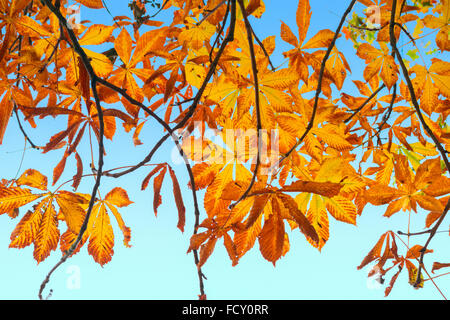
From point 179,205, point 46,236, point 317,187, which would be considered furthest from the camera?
point 46,236

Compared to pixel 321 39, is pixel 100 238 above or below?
below

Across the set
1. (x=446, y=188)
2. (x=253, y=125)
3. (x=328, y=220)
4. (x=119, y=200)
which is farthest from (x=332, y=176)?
(x=119, y=200)

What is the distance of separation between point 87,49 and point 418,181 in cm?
111

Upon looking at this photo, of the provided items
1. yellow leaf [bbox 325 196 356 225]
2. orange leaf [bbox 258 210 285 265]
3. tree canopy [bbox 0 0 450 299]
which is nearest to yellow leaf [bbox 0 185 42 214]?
tree canopy [bbox 0 0 450 299]

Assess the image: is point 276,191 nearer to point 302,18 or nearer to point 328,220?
point 328,220

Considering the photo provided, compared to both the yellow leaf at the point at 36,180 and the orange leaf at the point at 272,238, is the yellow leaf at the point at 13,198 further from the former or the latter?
the orange leaf at the point at 272,238

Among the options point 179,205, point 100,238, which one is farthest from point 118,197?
point 179,205

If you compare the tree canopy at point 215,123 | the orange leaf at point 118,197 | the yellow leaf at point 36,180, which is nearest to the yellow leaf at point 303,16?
the tree canopy at point 215,123

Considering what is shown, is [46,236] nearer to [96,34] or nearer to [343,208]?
[96,34]

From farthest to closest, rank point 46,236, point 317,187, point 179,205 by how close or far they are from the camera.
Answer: point 46,236, point 179,205, point 317,187

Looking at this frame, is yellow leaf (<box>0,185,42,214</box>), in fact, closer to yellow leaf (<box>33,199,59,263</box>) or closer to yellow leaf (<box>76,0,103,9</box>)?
yellow leaf (<box>33,199,59,263</box>)

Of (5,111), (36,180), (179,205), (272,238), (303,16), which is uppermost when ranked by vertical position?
(303,16)

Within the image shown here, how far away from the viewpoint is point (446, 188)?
1.08 metres

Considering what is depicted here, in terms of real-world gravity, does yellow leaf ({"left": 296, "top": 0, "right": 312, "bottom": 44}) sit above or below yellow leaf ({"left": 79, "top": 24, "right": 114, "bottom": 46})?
below
